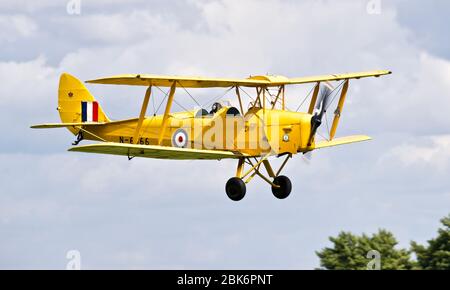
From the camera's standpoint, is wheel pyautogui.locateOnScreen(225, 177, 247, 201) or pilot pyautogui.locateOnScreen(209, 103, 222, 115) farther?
pilot pyautogui.locateOnScreen(209, 103, 222, 115)

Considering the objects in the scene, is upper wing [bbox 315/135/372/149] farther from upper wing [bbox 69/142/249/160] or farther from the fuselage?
upper wing [bbox 69/142/249/160]

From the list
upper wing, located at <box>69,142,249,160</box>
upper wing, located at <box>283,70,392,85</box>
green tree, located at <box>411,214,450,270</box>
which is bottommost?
green tree, located at <box>411,214,450,270</box>

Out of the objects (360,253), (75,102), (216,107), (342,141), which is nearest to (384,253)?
(360,253)

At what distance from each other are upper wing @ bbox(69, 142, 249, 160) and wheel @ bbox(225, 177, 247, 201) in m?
0.62

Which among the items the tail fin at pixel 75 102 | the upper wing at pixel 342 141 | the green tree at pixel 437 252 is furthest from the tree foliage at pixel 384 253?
the tail fin at pixel 75 102

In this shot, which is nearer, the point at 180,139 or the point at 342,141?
the point at 180,139

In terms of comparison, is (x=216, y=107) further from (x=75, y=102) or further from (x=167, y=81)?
(x=75, y=102)

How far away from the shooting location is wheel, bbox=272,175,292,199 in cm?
2480

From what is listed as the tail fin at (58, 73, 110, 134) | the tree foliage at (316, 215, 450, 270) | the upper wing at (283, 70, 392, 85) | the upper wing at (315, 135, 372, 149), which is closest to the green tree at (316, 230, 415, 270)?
the tree foliage at (316, 215, 450, 270)

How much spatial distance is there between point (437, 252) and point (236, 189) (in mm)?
6006

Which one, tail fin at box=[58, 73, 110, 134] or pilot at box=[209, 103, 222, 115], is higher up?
tail fin at box=[58, 73, 110, 134]

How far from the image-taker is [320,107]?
24.3 meters

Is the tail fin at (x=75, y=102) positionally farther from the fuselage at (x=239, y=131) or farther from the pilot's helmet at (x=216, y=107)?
the pilot's helmet at (x=216, y=107)
